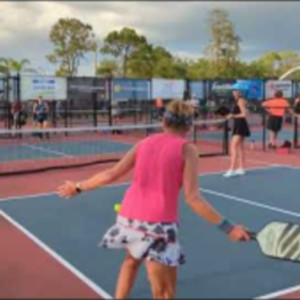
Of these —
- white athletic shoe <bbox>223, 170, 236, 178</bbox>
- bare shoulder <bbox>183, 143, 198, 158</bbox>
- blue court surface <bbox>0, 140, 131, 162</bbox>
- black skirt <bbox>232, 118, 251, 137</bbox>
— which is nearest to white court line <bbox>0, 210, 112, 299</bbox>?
bare shoulder <bbox>183, 143, 198, 158</bbox>

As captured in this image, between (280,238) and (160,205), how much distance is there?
0.99 m

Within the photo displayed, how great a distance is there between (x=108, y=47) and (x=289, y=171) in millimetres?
38611

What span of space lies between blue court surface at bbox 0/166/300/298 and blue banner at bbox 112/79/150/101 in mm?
13035

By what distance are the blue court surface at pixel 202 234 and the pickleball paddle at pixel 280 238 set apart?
2.45 feet

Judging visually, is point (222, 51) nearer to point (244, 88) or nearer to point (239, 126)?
point (244, 88)

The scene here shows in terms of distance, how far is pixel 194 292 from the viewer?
189 inches

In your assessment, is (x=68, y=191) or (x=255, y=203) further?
(x=255, y=203)

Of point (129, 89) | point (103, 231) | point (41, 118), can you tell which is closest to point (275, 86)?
point (129, 89)

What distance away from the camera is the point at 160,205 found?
11.3 ft

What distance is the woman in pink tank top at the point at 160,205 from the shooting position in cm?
341

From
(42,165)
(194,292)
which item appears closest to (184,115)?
(194,292)

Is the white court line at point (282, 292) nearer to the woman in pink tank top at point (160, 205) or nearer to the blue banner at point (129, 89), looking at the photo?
the woman in pink tank top at point (160, 205)

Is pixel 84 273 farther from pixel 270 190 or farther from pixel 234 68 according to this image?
pixel 234 68

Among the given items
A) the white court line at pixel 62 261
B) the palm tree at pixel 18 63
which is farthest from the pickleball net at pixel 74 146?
the palm tree at pixel 18 63
